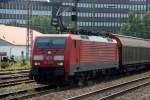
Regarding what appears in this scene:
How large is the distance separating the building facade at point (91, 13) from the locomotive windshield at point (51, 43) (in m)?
100

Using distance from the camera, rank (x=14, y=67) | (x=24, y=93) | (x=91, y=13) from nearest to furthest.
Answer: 1. (x=24, y=93)
2. (x=14, y=67)
3. (x=91, y=13)

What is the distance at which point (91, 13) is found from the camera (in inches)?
5015

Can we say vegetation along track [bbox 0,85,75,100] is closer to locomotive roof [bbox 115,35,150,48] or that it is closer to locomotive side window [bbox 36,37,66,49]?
locomotive side window [bbox 36,37,66,49]

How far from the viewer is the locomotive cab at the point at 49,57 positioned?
70.1 ft

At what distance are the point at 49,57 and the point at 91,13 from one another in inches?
4190

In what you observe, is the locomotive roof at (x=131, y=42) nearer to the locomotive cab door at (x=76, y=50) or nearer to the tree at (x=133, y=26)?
the locomotive cab door at (x=76, y=50)

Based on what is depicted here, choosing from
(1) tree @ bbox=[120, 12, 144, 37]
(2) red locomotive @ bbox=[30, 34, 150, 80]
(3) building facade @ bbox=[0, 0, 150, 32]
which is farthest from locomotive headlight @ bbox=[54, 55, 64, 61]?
(3) building facade @ bbox=[0, 0, 150, 32]

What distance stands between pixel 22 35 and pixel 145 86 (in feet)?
202

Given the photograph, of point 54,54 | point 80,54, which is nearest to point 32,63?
Answer: point 54,54

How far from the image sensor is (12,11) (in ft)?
401

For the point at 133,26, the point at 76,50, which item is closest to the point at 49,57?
the point at 76,50

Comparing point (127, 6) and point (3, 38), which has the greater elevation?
point (127, 6)

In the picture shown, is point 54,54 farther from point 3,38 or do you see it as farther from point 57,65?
point 3,38

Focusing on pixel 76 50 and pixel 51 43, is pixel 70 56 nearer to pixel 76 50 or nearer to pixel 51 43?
pixel 76 50
